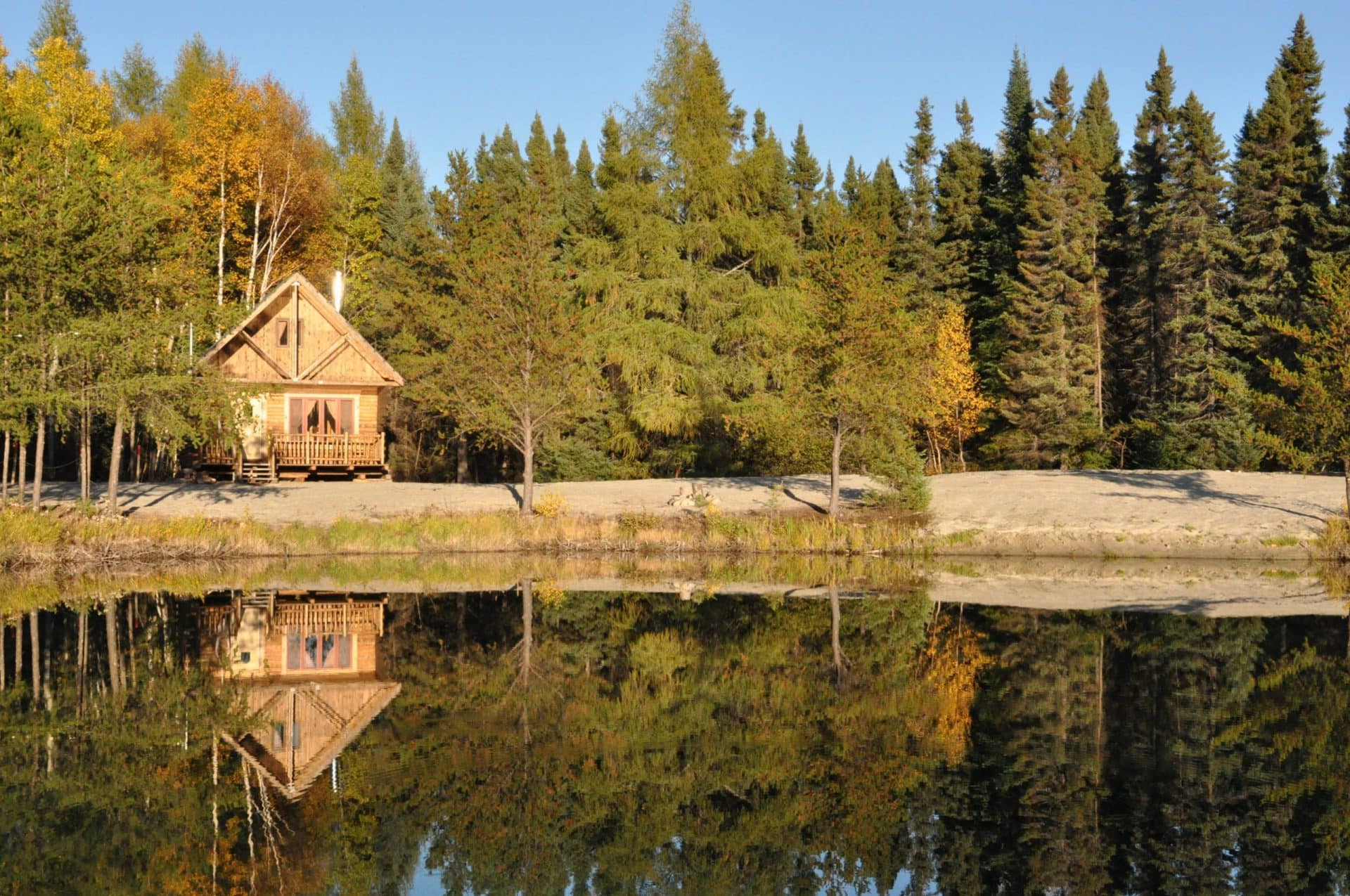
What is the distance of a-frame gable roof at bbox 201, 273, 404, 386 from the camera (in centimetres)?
4234

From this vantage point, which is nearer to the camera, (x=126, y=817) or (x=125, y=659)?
(x=126, y=817)

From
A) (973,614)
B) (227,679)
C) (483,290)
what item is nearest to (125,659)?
(227,679)

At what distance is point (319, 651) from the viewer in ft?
62.7

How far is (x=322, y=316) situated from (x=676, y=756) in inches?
1325

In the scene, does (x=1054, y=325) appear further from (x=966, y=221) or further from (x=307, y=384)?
(x=307, y=384)

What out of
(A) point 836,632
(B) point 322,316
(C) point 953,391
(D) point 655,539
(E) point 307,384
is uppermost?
(B) point 322,316

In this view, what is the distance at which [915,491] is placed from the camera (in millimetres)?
33625

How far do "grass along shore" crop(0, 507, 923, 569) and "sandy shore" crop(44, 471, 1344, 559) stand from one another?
38.5 inches

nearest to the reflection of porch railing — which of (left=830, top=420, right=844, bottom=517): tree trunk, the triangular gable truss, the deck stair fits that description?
the deck stair

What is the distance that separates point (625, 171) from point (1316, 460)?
88.0 ft

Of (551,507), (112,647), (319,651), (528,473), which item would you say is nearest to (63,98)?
(528,473)

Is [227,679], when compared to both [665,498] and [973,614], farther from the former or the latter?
[665,498]

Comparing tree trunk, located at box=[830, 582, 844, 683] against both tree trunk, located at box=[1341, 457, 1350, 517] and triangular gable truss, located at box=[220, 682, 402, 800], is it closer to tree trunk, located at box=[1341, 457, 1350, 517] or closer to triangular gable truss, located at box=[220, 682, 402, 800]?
triangular gable truss, located at box=[220, 682, 402, 800]

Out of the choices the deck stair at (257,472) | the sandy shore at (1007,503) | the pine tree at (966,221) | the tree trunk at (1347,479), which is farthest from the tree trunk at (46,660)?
the pine tree at (966,221)
